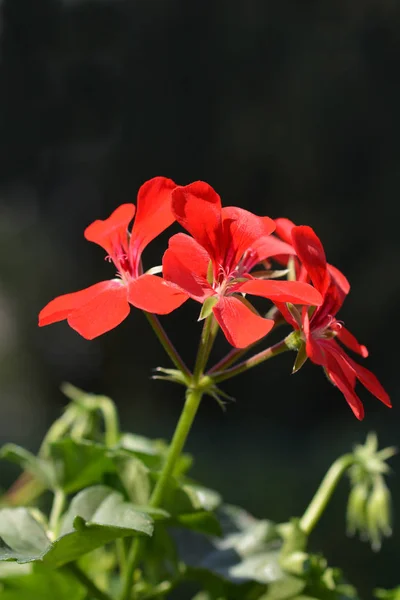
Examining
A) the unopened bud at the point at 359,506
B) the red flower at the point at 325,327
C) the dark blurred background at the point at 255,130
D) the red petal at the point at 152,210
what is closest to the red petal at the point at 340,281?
the red flower at the point at 325,327

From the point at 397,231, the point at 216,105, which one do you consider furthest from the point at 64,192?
the point at 397,231

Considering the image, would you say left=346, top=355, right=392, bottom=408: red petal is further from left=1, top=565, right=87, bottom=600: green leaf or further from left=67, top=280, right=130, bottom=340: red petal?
left=1, top=565, right=87, bottom=600: green leaf

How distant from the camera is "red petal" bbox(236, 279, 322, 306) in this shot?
37 centimetres

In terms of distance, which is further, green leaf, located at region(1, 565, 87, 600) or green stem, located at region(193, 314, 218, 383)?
green leaf, located at region(1, 565, 87, 600)

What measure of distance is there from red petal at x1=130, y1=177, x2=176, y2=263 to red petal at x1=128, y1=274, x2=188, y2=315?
1.7 inches

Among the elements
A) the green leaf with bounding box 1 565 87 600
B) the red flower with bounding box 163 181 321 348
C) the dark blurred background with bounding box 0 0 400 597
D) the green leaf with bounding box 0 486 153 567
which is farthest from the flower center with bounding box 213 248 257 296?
the dark blurred background with bounding box 0 0 400 597

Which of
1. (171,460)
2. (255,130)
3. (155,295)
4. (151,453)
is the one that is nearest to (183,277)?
(155,295)

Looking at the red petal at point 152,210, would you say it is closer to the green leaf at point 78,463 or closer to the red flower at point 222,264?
the red flower at point 222,264

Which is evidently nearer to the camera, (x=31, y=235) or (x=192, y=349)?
(x=192, y=349)

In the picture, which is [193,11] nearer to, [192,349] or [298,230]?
[192,349]

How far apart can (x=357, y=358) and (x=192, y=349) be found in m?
0.52

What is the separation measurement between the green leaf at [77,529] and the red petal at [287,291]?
0.14 metres

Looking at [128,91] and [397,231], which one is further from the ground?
[128,91]

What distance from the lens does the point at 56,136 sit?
2561 millimetres
